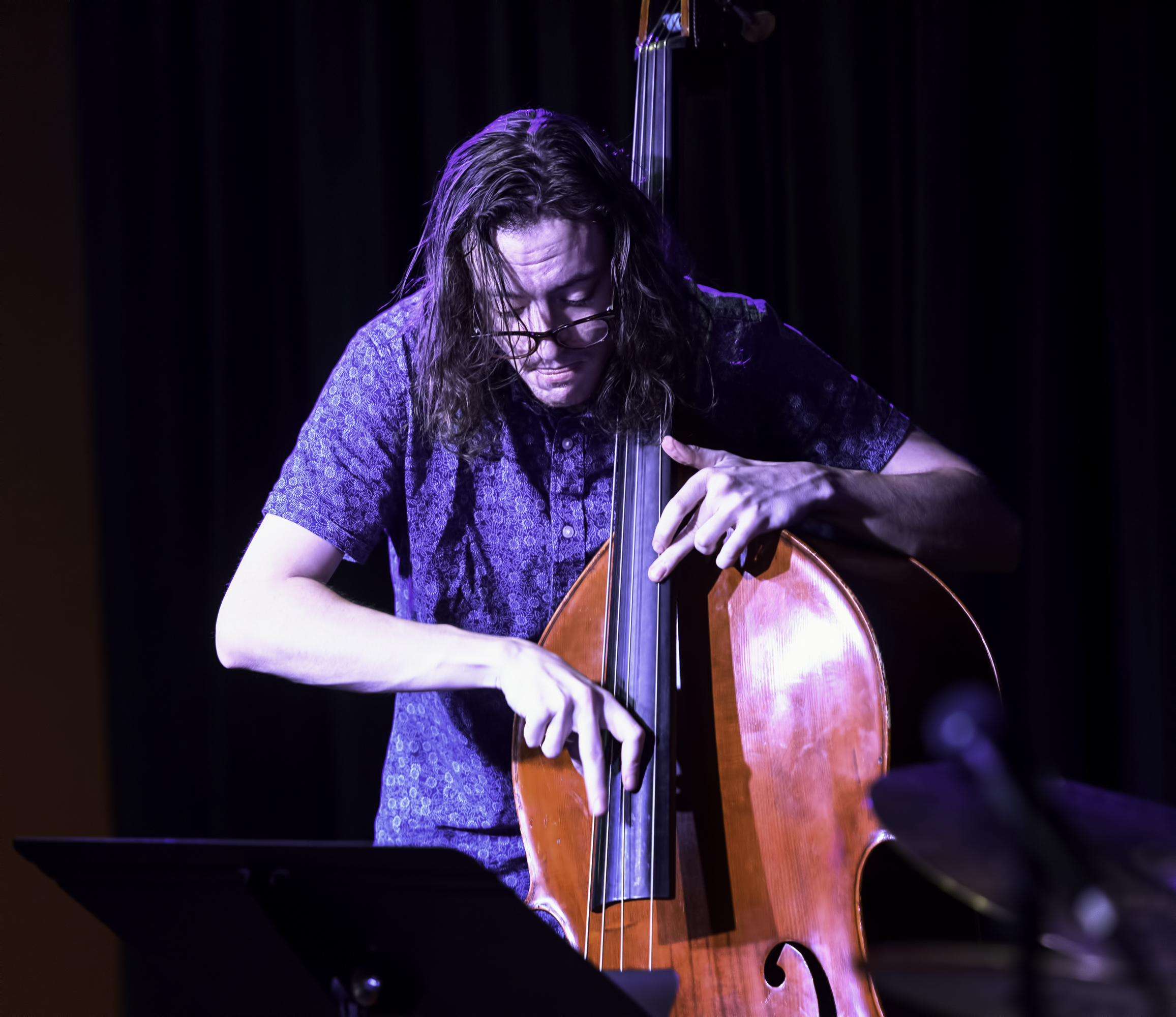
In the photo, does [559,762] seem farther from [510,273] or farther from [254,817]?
[254,817]

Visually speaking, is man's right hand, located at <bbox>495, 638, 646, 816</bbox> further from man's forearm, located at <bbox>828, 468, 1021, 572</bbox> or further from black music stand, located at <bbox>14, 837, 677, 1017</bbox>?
man's forearm, located at <bbox>828, 468, 1021, 572</bbox>

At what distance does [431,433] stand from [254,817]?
3.83ft

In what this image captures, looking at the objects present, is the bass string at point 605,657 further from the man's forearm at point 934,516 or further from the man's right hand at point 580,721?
the man's forearm at point 934,516

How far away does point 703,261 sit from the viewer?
7.36ft

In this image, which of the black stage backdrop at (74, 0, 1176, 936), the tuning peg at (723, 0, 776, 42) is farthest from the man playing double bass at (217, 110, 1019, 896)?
the black stage backdrop at (74, 0, 1176, 936)

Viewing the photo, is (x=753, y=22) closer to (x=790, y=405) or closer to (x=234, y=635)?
(x=790, y=405)

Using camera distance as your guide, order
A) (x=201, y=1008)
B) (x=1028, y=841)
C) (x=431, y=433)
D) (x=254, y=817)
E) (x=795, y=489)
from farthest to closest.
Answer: (x=254, y=817) < (x=431, y=433) < (x=795, y=489) < (x=201, y=1008) < (x=1028, y=841)

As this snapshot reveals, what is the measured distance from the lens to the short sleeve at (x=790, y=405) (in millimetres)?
1459

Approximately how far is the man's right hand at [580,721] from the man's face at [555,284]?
0.38m

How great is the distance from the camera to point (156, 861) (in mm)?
916

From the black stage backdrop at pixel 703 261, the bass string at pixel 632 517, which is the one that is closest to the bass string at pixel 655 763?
the bass string at pixel 632 517

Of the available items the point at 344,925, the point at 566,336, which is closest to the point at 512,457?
the point at 566,336

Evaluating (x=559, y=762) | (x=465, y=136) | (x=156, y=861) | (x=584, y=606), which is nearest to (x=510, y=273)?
(x=584, y=606)

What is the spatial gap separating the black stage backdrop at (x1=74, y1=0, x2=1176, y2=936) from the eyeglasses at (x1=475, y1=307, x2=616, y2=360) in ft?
3.18
